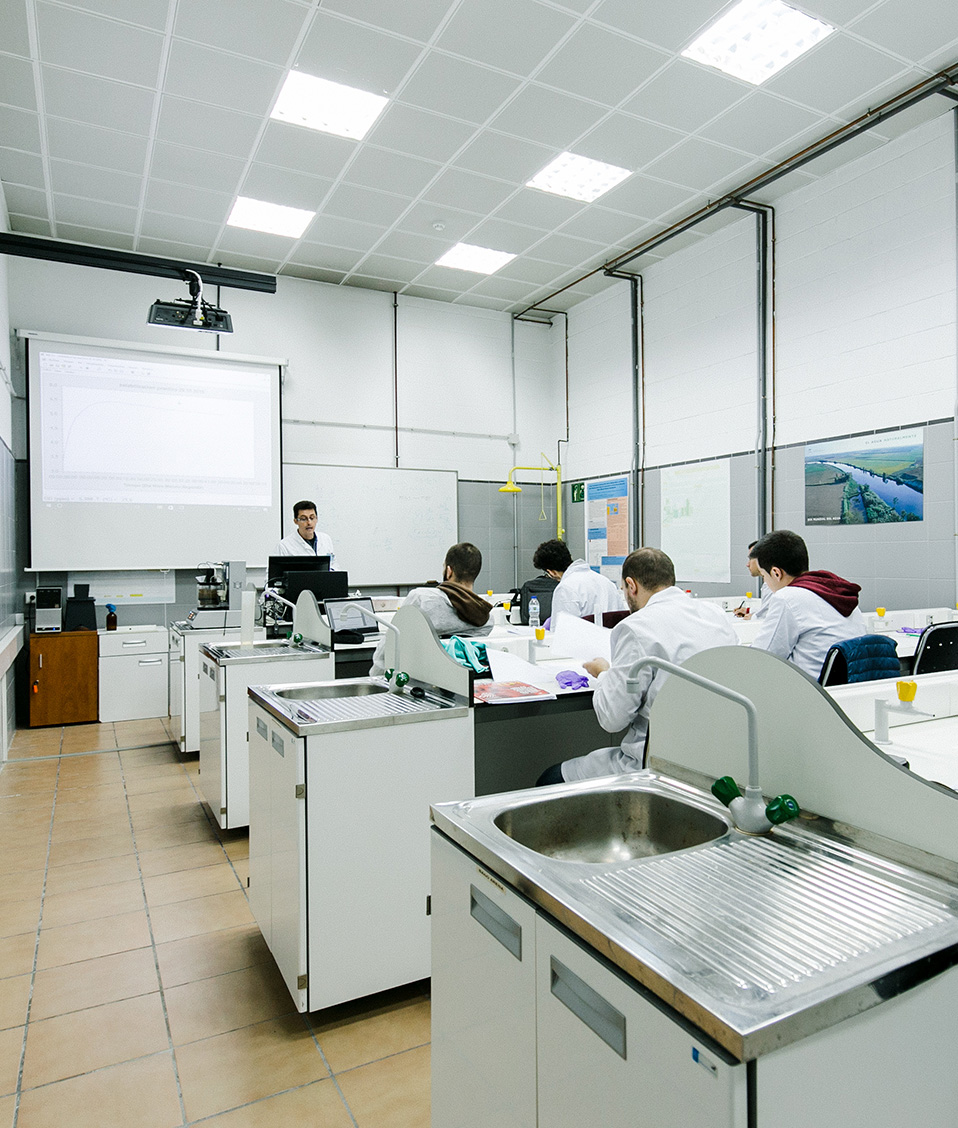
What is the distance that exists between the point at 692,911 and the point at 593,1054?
0.21 m

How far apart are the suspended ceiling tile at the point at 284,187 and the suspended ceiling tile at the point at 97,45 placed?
1001mm

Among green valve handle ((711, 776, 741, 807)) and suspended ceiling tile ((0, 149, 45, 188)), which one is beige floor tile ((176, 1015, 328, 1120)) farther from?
suspended ceiling tile ((0, 149, 45, 188))

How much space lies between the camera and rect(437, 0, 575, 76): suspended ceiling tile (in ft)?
11.5

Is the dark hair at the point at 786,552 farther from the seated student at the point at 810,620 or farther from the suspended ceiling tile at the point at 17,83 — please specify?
the suspended ceiling tile at the point at 17,83

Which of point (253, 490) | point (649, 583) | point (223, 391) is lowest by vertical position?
point (649, 583)

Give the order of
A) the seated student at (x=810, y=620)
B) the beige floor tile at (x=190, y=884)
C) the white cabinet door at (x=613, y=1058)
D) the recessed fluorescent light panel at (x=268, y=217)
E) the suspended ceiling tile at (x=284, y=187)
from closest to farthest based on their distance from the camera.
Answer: the white cabinet door at (x=613, y=1058) < the beige floor tile at (x=190, y=884) < the seated student at (x=810, y=620) < the suspended ceiling tile at (x=284, y=187) < the recessed fluorescent light panel at (x=268, y=217)

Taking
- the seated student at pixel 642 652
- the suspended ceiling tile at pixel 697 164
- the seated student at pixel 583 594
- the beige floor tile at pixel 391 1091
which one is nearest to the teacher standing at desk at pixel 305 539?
the seated student at pixel 583 594

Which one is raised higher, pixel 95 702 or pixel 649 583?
pixel 649 583

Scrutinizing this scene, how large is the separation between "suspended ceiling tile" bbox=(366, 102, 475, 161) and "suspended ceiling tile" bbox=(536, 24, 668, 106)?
673 mm

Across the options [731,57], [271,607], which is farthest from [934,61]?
[271,607]

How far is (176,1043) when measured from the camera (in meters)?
1.95

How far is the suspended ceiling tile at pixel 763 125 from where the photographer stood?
425 centimetres

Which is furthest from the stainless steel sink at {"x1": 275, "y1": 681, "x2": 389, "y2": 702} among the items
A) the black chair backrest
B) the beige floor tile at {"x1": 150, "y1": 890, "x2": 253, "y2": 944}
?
the black chair backrest

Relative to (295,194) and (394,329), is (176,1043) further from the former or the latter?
(394,329)
